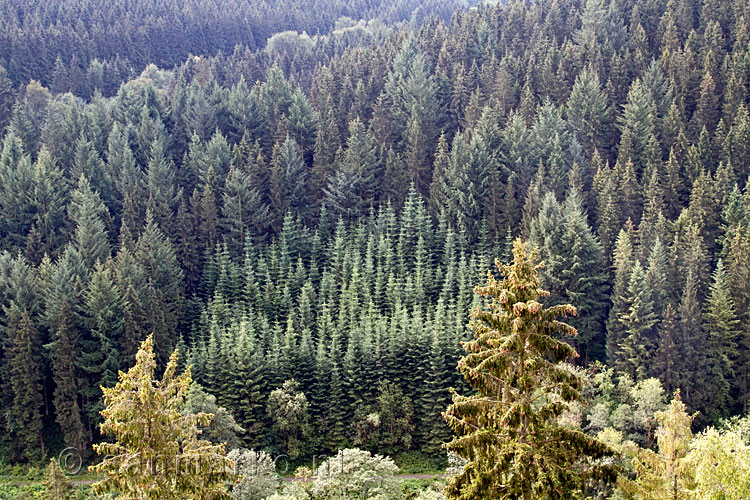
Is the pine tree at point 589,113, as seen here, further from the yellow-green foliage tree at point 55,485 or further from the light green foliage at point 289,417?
the yellow-green foliage tree at point 55,485

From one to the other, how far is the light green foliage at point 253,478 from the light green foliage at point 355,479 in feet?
12.3

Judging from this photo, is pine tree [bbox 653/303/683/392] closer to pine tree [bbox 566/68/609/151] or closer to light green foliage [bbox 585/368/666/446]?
light green foliage [bbox 585/368/666/446]

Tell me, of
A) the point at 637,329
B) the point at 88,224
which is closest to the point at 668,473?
the point at 637,329

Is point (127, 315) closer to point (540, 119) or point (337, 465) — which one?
point (337, 465)

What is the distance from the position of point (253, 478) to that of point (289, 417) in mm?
21204

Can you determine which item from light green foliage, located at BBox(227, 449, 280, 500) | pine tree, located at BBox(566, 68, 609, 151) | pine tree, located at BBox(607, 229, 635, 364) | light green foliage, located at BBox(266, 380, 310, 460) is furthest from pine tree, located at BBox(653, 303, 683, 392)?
light green foliage, located at BBox(227, 449, 280, 500)

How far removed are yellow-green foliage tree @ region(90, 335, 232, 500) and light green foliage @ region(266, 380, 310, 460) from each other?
56.5 m

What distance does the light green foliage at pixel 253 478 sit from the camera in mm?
65188

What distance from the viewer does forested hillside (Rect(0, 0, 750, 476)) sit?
89688 millimetres

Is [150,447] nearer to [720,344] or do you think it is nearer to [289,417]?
[289,417]

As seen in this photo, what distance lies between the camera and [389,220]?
371 feet

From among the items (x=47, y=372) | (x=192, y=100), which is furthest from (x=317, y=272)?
(x=192, y=100)

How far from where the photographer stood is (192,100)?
13600cm

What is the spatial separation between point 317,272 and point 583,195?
35487 millimetres
